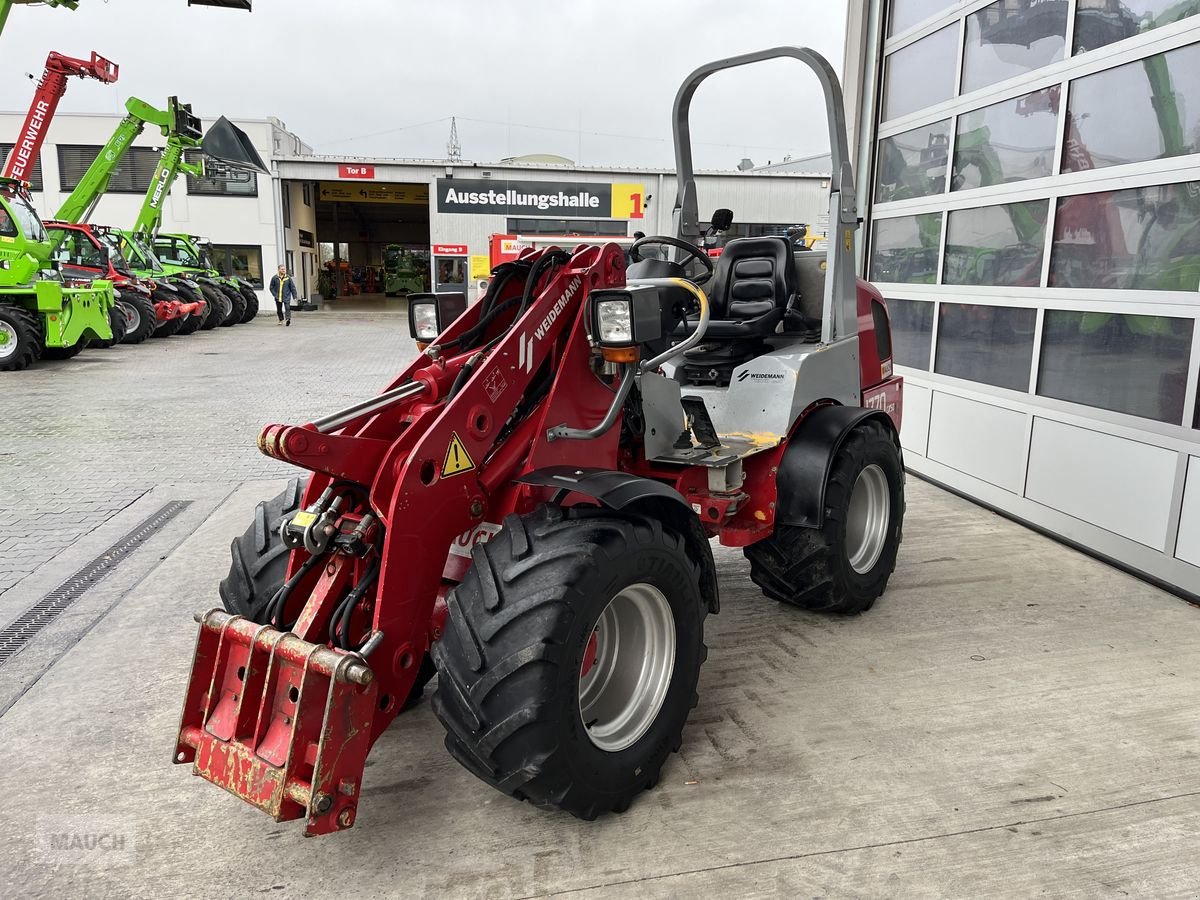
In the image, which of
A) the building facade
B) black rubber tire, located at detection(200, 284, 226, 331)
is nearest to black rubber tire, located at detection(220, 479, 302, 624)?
the building facade

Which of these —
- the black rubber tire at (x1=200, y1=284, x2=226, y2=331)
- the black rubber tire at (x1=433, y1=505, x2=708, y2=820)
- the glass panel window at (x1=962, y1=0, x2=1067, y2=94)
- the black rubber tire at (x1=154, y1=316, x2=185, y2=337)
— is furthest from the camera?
the black rubber tire at (x1=200, y1=284, x2=226, y2=331)

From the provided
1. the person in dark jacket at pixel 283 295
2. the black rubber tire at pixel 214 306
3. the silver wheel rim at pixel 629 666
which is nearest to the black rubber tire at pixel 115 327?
the black rubber tire at pixel 214 306

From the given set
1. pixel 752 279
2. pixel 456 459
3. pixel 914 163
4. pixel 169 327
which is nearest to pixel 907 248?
pixel 914 163

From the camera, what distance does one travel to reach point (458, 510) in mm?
2662

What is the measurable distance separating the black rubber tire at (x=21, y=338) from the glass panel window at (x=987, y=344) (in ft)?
42.8

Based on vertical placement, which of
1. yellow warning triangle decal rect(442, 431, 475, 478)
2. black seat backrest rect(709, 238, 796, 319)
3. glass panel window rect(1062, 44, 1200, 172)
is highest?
glass panel window rect(1062, 44, 1200, 172)

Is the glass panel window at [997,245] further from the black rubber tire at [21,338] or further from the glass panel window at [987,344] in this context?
the black rubber tire at [21,338]

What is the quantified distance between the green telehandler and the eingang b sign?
56.4 ft

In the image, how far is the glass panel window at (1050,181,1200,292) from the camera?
15.3 feet

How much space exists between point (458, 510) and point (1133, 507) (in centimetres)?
406

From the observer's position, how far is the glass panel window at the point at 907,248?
6.95 m

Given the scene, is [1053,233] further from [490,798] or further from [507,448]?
[490,798]

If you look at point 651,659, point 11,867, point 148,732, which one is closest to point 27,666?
point 148,732

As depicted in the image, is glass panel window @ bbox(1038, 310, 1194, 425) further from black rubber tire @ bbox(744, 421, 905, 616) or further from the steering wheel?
the steering wheel
